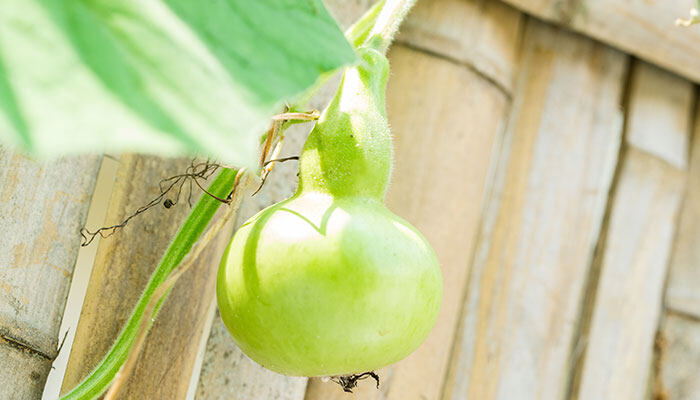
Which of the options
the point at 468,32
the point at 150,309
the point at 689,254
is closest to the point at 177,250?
the point at 150,309

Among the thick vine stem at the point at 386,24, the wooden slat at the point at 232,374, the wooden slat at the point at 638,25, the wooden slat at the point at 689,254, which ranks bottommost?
the wooden slat at the point at 232,374

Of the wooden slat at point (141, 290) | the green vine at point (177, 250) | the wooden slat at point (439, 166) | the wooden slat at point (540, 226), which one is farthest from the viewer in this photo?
the wooden slat at point (540, 226)

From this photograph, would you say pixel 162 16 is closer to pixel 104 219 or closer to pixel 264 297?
pixel 264 297

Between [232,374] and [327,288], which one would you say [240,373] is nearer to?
[232,374]

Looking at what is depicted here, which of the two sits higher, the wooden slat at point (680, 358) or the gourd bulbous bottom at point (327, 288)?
the wooden slat at point (680, 358)

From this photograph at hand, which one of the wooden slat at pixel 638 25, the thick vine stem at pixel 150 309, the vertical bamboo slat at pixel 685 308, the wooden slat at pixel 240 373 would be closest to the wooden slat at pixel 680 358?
the vertical bamboo slat at pixel 685 308

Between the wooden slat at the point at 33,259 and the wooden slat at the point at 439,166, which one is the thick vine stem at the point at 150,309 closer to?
the wooden slat at the point at 33,259
